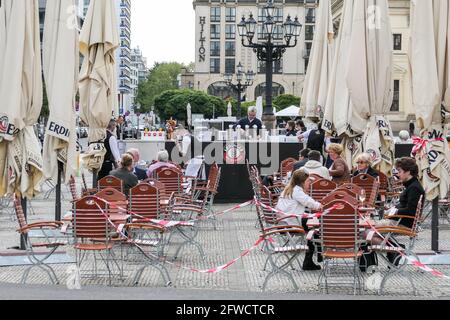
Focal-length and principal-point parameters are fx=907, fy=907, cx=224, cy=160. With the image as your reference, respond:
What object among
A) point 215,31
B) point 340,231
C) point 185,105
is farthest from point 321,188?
point 215,31

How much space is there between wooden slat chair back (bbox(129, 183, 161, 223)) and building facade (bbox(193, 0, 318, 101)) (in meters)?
125

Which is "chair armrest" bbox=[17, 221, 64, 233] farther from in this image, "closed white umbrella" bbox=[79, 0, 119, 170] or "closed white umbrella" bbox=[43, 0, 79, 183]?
"closed white umbrella" bbox=[79, 0, 119, 170]

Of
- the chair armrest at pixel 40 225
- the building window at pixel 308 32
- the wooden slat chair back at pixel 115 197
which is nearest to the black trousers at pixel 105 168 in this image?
the wooden slat chair back at pixel 115 197

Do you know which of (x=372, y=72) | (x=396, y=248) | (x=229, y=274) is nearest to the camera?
(x=396, y=248)

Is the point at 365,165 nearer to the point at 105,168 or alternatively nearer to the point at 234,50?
the point at 105,168

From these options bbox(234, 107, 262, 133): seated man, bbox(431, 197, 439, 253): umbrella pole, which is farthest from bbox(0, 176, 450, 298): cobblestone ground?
bbox(234, 107, 262, 133): seated man

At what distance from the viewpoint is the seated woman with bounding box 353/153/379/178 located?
1490cm

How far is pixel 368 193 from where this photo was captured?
14680 millimetres

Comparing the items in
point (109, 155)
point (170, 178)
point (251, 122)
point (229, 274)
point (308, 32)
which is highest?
point (308, 32)

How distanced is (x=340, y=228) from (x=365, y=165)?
5.08 m

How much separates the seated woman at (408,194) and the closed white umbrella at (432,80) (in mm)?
539

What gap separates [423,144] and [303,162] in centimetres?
388

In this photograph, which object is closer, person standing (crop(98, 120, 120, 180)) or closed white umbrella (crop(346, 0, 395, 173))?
closed white umbrella (crop(346, 0, 395, 173))

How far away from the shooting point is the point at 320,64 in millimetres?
20547
